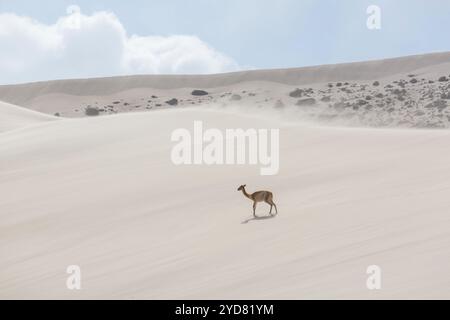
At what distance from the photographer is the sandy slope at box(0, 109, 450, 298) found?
5645 mm

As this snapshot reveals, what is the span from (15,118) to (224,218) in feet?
65.8

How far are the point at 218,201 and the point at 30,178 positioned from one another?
14.3 feet

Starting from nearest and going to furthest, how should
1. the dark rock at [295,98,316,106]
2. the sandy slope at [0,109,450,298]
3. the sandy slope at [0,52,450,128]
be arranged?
the sandy slope at [0,109,450,298] → the dark rock at [295,98,316,106] → the sandy slope at [0,52,450,128]

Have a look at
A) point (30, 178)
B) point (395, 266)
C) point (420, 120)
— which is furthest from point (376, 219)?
point (420, 120)

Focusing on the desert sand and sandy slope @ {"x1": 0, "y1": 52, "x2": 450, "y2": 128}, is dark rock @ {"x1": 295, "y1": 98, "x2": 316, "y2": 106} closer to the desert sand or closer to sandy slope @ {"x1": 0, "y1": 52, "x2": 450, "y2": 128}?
the desert sand

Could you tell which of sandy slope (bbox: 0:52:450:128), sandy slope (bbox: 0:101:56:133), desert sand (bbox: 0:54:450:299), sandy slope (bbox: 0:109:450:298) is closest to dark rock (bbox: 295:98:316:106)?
sandy slope (bbox: 0:101:56:133)

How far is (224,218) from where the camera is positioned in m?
7.95

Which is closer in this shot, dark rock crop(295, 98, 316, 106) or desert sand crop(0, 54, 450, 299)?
desert sand crop(0, 54, 450, 299)

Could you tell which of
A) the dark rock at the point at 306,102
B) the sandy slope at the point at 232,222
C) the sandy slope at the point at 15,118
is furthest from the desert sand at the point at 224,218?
the dark rock at the point at 306,102

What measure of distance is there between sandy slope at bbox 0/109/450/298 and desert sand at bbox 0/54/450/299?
2cm

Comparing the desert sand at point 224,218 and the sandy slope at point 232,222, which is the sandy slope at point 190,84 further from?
the sandy slope at point 232,222

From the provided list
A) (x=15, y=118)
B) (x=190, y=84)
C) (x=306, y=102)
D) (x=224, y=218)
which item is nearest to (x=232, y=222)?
(x=224, y=218)

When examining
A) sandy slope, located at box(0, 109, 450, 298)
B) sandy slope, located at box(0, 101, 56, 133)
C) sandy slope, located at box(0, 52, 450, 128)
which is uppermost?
sandy slope, located at box(0, 52, 450, 128)

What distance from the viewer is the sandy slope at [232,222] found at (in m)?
5.64
